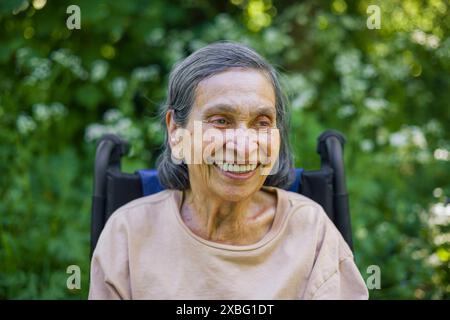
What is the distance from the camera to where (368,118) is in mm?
4207

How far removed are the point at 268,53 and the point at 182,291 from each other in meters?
3.03

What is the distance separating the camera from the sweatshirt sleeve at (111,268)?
1951 millimetres

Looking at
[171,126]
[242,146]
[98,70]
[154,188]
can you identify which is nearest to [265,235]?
[242,146]

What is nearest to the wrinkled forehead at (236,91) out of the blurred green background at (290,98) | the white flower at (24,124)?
the blurred green background at (290,98)

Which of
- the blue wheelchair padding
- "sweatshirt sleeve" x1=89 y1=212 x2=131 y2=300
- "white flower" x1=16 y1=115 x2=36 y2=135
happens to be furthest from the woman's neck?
"white flower" x1=16 y1=115 x2=36 y2=135

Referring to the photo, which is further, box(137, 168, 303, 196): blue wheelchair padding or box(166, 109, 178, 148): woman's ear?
box(137, 168, 303, 196): blue wheelchair padding

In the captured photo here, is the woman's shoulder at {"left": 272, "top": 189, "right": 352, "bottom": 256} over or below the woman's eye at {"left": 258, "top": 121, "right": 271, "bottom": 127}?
below

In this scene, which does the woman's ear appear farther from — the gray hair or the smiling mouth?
the smiling mouth

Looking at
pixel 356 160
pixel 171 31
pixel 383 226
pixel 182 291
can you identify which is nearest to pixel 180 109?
pixel 182 291

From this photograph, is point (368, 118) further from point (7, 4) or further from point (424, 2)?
point (7, 4)

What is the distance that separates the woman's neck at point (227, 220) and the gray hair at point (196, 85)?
126mm

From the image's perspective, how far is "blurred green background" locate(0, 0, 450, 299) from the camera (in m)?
3.61

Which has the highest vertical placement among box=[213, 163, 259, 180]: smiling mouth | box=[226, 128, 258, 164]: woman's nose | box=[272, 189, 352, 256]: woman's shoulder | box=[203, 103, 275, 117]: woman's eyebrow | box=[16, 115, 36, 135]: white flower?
box=[16, 115, 36, 135]: white flower

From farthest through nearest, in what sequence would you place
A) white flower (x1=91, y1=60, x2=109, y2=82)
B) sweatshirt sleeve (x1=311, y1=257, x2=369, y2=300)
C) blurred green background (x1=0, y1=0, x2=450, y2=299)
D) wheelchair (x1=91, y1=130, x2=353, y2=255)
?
white flower (x1=91, y1=60, x2=109, y2=82) → blurred green background (x1=0, y1=0, x2=450, y2=299) → wheelchair (x1=91, y1=130, x2=353, y2=255) → sweatshirt sleeve (x1=311, y1=257, x2=369, y2=300)
